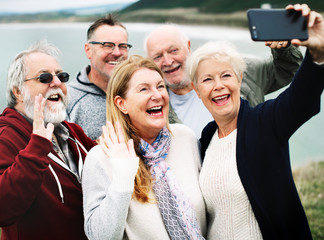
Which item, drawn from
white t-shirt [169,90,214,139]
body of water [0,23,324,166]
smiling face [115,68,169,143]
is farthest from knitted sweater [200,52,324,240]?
body of water [0,23,324,166]

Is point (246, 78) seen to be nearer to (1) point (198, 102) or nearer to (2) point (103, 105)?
(1) point (198, 102)

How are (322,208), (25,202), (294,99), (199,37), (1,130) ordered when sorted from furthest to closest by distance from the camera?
1. (199,37)
2. (322,208)
3. (1,130)
4. (25,202)
5. (294,99)

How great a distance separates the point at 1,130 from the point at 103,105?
1.13 metres

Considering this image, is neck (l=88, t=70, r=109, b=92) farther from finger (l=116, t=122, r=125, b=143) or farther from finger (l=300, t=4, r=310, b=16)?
finger (l=300, t=4, r=310, b=16)

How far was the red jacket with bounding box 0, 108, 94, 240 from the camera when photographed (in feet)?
5.68

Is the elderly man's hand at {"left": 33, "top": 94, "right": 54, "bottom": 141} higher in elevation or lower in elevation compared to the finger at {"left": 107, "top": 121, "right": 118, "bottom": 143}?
higher

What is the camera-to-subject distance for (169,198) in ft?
6.13

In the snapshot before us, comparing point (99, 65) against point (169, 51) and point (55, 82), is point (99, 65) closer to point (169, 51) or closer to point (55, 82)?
point (169, 51)

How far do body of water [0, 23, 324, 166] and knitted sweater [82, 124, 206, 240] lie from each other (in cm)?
203

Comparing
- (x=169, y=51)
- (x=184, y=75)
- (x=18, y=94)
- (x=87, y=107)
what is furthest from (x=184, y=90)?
(x=18, y=94)

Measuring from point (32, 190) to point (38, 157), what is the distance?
0.20 meters

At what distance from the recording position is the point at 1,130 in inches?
75.7

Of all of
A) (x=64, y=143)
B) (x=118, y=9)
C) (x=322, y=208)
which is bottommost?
(x=322, y=208)

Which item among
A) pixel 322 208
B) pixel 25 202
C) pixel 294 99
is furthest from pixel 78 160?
pixel 322 208
